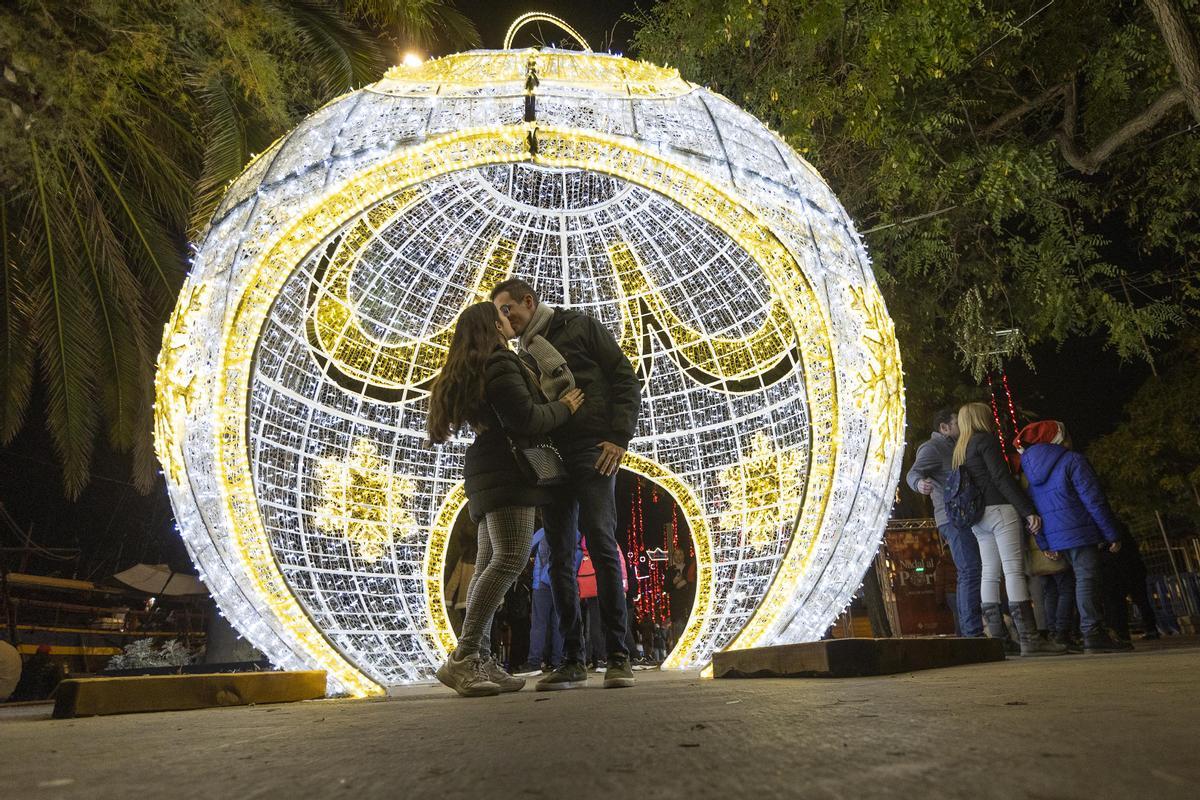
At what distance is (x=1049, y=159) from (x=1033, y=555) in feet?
12.7

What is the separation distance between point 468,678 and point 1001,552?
4.04 meters

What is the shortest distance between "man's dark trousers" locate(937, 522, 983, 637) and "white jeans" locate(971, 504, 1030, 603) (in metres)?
0.11

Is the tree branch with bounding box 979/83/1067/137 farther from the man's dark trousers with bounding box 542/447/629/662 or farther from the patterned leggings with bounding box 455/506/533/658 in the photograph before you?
the patterned leggings with bounding box 455/506/533/658

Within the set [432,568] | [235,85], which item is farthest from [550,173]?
[432,568]

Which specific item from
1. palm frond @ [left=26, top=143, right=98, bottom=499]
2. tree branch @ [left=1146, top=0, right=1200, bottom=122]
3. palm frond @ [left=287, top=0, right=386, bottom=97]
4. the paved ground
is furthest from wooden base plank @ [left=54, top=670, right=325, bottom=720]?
tree branch @ [left=1146, top=0, right=1200, bottom=122]

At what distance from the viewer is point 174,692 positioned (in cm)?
362

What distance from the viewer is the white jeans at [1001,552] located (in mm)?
5699

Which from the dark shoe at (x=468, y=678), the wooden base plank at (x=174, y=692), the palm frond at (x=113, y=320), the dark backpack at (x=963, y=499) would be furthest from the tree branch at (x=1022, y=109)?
the palm frond at (x=113, y=320)

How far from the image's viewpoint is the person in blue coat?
5.48 m

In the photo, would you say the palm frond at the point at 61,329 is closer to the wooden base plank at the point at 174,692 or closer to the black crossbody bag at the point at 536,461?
the wooden base plank at the point at 174,692

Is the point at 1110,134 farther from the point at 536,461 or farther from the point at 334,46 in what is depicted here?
the point at 334,46

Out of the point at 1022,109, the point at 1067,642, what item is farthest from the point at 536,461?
the point at 1022,109

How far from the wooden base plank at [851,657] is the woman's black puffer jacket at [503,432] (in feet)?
4.15

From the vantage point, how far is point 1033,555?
20.6 feet
